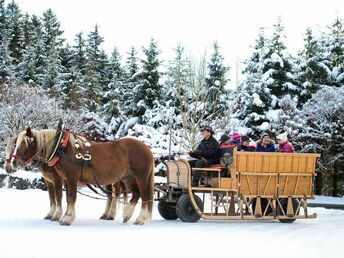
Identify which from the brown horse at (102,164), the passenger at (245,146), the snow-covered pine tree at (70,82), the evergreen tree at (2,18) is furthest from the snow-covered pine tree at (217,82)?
the evergreen tree at (2,18)

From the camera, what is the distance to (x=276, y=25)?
107 feet

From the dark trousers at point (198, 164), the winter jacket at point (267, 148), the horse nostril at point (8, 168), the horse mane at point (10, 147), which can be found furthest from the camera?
the winter jacket at point (267, 148)

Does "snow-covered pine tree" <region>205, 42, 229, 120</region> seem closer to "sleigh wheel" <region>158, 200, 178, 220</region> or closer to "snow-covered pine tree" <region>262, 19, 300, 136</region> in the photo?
"snow-covered pine tree" <region>262, 19, 300, 136</region>

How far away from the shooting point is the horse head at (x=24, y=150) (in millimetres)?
9172

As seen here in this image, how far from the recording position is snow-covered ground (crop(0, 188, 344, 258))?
6.34 metres

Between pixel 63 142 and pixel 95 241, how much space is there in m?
2.98

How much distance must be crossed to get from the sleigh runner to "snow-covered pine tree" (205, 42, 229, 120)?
19.4 meters

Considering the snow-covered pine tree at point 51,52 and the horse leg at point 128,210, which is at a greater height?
the snow-covered pine tree at point 51,52

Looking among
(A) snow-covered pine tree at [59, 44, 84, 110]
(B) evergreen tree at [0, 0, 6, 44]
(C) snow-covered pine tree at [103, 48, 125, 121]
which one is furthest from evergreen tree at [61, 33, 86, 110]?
(B) evergreen tree at [0, 0, 6, 44]

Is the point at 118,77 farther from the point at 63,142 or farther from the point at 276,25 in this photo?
the point at 63,142

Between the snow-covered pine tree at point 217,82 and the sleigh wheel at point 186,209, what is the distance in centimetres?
2032

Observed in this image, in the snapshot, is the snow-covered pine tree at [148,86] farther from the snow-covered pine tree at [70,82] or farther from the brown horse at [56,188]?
the brown horse at [56,188]

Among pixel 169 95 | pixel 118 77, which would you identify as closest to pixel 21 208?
pixel 169 95

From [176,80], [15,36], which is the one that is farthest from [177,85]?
[15,36]
